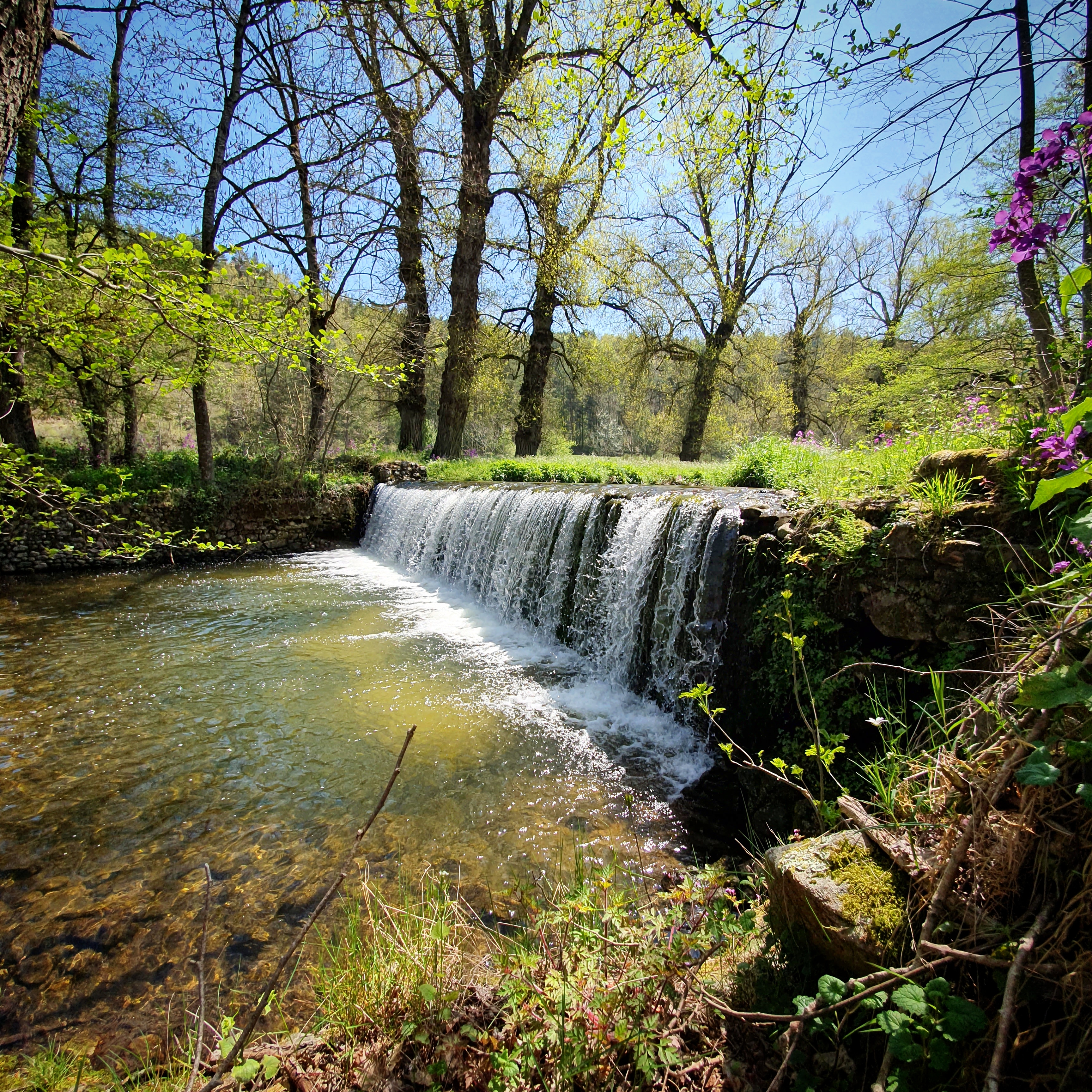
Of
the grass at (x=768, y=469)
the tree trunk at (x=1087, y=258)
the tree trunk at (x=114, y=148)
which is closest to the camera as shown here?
the tree trunk at (x=1087, y=258)

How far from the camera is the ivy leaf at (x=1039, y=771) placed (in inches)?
42.9

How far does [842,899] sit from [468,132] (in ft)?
53.5

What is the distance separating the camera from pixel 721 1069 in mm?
1324

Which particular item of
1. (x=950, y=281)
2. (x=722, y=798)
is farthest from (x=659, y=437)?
(x=722, y=798)

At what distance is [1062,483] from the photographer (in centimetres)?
104

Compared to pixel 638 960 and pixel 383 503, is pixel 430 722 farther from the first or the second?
pixel 383 503

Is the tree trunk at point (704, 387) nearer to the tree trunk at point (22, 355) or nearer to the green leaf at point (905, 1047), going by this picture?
the tree trunk at point (22, 355)

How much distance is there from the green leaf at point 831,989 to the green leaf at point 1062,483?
3.88 feet

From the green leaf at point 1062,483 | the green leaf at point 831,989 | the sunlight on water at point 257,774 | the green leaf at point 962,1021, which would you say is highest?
the green leaf at point 1062,483

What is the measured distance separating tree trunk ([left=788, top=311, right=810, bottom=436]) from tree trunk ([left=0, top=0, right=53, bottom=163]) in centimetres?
2070

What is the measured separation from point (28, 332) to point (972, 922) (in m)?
5.33

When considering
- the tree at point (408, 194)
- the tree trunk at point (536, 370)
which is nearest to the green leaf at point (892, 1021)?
the tree at point (408, 194)

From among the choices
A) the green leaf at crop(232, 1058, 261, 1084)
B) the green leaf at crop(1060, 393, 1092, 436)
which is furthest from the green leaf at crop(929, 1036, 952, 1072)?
the green leaf at crop(232, 1058, 261, 1084)

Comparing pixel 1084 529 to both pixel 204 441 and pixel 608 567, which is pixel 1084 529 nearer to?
pixel 608 567
